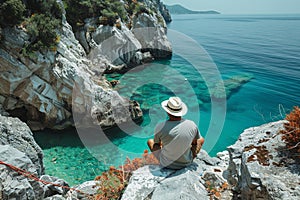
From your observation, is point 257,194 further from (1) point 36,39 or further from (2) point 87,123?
(1) point 36,39

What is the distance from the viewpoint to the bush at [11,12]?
1261 cm

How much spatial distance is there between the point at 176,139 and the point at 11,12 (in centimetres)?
1408

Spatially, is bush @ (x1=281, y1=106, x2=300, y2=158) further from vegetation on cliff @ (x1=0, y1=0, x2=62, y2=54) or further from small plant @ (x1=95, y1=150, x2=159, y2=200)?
vegetation on cliff @ (x1=0, y1=0, x2=62, y2=54)

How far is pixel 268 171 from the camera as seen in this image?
3.92 meters

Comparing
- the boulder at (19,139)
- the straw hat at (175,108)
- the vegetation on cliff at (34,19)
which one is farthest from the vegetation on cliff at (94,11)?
the straw hat at (175,108)

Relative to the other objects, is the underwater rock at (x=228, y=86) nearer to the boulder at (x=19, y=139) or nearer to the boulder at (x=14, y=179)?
the boulder at (x=19, y=139)

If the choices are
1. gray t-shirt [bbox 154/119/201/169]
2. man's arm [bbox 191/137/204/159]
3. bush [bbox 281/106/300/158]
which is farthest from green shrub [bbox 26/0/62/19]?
bush [bbox 281/106/300/158]

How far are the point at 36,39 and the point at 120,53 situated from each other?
15.2 meters

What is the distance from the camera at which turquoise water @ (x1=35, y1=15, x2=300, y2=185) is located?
13211 millimetres

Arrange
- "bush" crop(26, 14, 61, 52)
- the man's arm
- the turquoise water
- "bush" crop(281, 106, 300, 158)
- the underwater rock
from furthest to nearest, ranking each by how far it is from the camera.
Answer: the underwater rock, "bush" crop(26, 14, 61, 52), the turquoise water, the man's arm, "bush" crop(281, 106, 300, 158)

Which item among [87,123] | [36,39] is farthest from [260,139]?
[36,39]

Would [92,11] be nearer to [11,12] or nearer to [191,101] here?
[11,12]

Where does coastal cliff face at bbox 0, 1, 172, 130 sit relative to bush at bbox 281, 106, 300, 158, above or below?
below

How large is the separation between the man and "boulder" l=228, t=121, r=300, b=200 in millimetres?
1262
